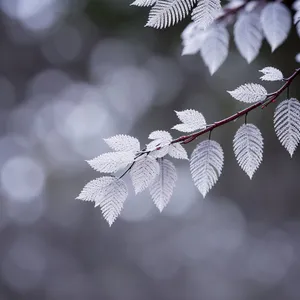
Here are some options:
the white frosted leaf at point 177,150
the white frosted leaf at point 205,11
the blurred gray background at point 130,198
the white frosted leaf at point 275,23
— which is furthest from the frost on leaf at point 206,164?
the blurred gray background at point 130,198

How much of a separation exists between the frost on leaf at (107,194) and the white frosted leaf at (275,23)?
364 mm

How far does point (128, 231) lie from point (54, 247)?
1.57 feet

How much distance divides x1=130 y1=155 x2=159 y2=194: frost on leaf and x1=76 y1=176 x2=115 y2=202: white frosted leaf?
0.08 ft

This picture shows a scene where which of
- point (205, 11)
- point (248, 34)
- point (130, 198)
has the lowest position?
point (130, 198)

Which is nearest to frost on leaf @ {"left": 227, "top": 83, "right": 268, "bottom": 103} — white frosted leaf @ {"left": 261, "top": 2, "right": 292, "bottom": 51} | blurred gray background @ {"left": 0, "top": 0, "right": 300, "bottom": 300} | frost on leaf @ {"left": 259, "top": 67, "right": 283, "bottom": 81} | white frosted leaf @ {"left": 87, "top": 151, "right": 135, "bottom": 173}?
frost on leaf @ {"left": 259, "top": 67, "right": 283, "bottom": 81}

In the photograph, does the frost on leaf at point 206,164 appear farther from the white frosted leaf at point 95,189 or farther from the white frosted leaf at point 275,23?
the white frosted leaf at point 275,23

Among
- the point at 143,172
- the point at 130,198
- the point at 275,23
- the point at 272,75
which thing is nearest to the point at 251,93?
the point at 272,75

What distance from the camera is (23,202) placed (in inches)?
104

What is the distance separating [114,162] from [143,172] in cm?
3

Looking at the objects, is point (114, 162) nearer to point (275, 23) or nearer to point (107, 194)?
point (107, 194)

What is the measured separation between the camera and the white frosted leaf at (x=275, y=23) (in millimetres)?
650

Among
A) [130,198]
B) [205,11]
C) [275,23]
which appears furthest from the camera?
[130,198]

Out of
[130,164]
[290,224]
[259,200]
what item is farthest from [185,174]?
[130,164]

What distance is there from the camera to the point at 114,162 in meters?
0.41
